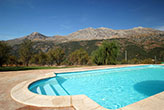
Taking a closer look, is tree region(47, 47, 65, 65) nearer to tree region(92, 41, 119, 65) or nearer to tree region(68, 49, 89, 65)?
tree region(68, 49, 89, 65)

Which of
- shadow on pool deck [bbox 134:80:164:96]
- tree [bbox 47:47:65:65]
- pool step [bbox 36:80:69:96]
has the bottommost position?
shadow on pool deck [bbox 134:80:164:96]

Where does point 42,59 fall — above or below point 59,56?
below

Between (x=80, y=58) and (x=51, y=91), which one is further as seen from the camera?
(x=80, y=58)

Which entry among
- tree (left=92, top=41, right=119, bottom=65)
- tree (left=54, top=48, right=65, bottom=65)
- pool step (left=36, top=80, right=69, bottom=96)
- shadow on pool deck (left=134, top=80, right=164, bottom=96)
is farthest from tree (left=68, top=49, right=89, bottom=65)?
pool step (left=36, top=80, right=69, bottom=96)

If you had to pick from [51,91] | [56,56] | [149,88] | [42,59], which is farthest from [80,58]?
[51,91]

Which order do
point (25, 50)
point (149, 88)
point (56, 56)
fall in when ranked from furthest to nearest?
point (56, 56) → point (25, 50) → point (149, 88)

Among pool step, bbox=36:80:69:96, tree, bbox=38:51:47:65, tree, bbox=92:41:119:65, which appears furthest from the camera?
tree, bbox=38:51:47:65

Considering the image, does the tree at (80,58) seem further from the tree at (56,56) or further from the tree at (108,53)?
the tree at (108,53)

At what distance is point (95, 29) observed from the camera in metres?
109

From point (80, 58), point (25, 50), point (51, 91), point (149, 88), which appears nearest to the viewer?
point (51, 91)

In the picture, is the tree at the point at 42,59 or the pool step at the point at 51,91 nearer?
the pool step at the point at 51,91

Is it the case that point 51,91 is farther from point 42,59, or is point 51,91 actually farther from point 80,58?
point 42,59

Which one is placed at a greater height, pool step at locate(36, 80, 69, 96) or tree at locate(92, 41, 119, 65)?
tree at locate(92, 41, 119, 65)

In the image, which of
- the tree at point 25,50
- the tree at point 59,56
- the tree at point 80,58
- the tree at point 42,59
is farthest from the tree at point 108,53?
the tree at point 42,59
